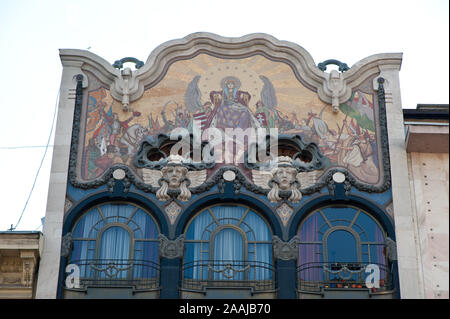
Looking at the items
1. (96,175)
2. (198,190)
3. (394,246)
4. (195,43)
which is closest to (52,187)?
(96,175)

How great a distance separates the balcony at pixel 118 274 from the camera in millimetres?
24266

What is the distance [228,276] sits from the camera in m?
24.3

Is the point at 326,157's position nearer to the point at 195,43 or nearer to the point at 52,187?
the point at 195,43

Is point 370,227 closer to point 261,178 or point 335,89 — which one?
point 261,178

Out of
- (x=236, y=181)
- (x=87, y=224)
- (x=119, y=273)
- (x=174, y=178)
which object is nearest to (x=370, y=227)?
(x=236, y=181)

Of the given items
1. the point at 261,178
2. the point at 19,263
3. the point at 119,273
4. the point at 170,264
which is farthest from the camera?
the point at 261,178

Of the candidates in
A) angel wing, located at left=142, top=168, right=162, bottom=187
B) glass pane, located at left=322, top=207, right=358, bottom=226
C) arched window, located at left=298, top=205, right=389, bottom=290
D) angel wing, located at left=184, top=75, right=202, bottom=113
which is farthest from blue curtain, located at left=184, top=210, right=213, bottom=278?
angel wing, located at left=184, top=75, right=202, bottom=113

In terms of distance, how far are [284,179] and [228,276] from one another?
3.28 m

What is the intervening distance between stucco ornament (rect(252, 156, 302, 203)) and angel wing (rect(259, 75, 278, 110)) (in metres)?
2.10

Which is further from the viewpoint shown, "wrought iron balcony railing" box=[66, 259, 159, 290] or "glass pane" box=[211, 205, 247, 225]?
"glass pane" box=[211, 205, 247, 225]

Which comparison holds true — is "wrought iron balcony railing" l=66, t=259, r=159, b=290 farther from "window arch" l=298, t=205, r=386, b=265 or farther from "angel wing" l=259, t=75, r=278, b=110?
"angel wing" l=259, t=75, r=278, b=110

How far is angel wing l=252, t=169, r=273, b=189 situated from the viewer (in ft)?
84.4

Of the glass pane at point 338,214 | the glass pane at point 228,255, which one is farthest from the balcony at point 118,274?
the glass pane at point 338,214

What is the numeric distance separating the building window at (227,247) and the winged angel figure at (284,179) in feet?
2.73
